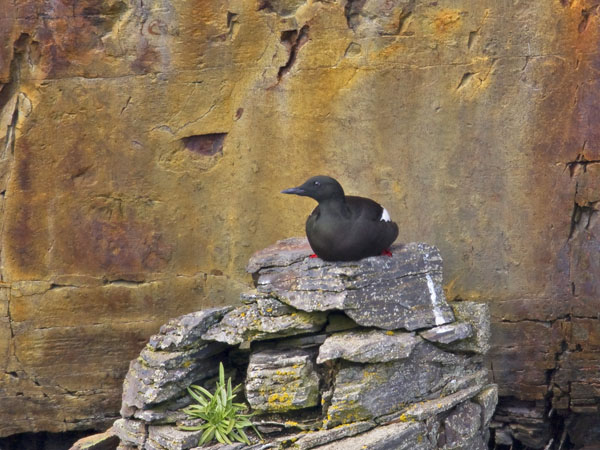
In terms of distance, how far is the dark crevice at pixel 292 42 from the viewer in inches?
325

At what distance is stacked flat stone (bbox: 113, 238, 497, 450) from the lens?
7176mm

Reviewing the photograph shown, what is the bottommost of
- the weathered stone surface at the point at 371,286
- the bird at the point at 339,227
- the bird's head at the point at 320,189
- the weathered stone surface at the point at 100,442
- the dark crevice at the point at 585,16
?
the weathered stone surface at the point at 100,442

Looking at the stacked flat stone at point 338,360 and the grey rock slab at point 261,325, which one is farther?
the grey rock slab at point 261,325

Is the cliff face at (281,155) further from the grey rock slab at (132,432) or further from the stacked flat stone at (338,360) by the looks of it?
the grey rock slab at (132,432)

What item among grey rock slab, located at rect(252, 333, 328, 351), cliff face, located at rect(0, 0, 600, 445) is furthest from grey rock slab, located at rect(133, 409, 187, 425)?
cliff face, located at rect(0, 0, 600, 445)

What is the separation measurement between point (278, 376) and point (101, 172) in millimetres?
2384

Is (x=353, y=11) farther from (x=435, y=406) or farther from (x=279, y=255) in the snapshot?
(x=435, y=406)

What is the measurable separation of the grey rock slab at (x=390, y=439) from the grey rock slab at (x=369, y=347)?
46 cm

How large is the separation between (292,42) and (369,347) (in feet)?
8.38

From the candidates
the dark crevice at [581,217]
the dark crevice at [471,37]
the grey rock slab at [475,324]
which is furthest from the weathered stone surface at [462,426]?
Answer: the dark crevice at [471,37]

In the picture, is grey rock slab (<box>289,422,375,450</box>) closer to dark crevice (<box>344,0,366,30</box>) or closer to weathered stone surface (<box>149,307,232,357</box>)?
weathered stone surface (<box>149,307,232,357</box>)

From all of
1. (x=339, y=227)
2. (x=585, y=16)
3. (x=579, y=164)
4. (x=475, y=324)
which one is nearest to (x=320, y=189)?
(x=339, y=227)

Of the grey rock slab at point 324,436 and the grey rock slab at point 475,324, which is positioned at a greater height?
the grey rock slab at point 475,324

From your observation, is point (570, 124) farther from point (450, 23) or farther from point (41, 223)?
point (41, 223)
